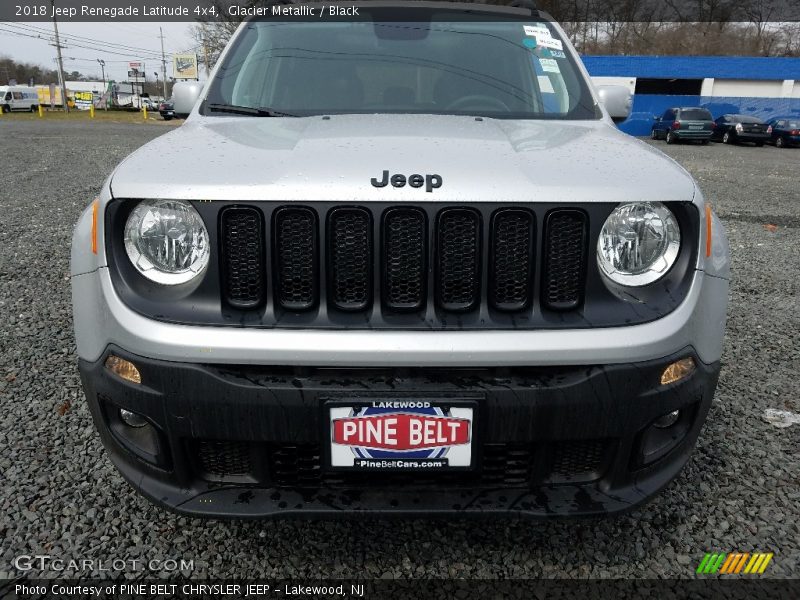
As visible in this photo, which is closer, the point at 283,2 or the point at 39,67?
the point at 283,2

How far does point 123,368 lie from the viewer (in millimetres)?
1657

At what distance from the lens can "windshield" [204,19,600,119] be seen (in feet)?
8.72

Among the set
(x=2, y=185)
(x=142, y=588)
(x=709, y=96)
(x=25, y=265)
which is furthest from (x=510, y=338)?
(x=709, y=96)

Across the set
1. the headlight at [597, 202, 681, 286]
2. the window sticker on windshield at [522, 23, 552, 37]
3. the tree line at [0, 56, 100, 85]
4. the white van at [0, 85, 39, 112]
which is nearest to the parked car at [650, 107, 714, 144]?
the window sticker on windshield at [522, 23, 552, 37]

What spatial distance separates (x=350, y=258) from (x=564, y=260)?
0.57m

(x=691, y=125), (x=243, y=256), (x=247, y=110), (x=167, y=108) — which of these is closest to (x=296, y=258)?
(x=243, y=256)

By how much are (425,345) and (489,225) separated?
0.35 m

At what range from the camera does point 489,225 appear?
1.59 m

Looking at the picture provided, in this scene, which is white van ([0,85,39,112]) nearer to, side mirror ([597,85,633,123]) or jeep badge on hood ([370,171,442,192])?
side mirror ([597,85,633,123])

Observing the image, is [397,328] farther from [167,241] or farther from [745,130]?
[745,130]

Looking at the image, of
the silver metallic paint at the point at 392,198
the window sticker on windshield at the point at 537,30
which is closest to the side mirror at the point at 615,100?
the window sticker on windshield at the point at 537,30

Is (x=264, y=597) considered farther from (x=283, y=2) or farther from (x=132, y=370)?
(x=283, y=2)

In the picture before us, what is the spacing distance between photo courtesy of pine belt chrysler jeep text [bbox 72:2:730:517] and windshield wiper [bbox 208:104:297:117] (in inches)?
29.9

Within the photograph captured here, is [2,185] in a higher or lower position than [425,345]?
lower
